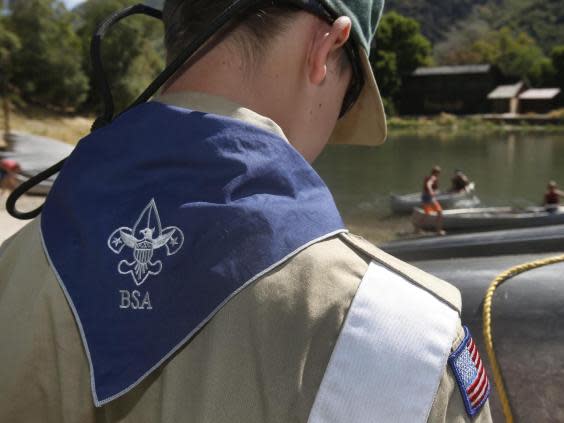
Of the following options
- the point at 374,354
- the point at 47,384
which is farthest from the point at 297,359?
the point at 47,384

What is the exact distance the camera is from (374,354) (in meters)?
0.69

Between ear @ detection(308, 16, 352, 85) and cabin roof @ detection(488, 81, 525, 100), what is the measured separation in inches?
2291

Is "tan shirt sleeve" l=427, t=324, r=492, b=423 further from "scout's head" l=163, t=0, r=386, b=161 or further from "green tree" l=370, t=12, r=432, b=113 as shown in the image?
"green tree" l=370, t=12, r=432, b=113

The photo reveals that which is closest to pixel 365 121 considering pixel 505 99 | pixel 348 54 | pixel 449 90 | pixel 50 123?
pixel 348 54

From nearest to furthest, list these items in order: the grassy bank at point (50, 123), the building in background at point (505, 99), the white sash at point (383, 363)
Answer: the white sash at point (383, 363), the grassy bank at point (50, 123), the building in background at point (505, 99)

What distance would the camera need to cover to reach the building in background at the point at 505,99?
5572 centimetres

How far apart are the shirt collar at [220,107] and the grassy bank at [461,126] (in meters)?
49.1

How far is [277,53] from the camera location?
84 cm

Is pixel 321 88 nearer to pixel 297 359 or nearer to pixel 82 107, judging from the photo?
pixel 297 359

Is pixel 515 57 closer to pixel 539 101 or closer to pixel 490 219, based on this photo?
pixel 539 101

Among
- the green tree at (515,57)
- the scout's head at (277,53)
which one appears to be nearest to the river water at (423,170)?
the scout's head at (277,53)

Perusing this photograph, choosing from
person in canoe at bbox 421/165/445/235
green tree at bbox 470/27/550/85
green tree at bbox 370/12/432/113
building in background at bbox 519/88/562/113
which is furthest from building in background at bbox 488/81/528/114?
person in canoe at bbox 421/165/445/235

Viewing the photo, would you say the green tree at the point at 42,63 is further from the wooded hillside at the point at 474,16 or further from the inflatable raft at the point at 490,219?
the wooded hillside at the point at 474,16

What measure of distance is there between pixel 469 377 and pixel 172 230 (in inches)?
13.5
